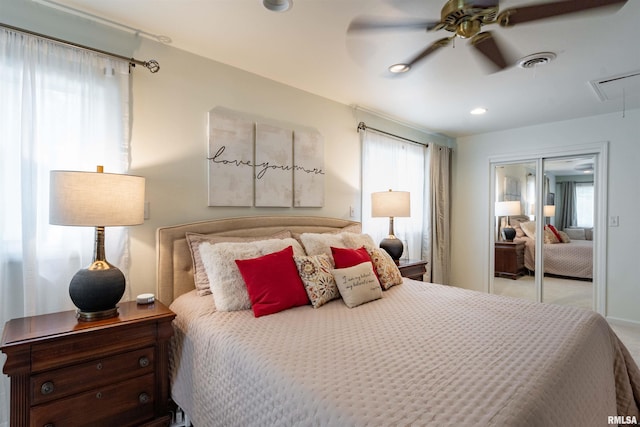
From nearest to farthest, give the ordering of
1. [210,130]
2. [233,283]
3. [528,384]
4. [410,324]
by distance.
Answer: [528,384]
[410,324]
[233,283]
[210,130]

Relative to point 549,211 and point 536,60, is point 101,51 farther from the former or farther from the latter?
point 549,211

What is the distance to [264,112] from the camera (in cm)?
274

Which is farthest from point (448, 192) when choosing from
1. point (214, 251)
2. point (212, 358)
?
point (212, 358)

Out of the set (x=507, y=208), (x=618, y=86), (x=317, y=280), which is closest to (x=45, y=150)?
(x=317, y=280)

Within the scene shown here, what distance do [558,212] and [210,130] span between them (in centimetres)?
428

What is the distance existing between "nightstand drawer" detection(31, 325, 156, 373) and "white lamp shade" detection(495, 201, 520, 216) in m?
4.47

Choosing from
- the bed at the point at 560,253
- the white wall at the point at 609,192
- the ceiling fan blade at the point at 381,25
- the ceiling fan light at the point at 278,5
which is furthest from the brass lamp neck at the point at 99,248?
the bed at the point at 560,253

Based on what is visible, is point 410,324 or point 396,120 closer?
point 410,324

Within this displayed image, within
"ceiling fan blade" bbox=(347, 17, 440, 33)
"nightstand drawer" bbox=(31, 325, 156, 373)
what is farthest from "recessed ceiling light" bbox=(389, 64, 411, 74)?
"nightstand drawer" bbox=(31, 325, 156, 373)

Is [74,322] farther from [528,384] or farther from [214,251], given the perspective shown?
[528,384]

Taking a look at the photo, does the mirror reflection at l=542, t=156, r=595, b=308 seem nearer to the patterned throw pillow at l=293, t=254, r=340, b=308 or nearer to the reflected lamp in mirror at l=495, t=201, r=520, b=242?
the reflected lamp in mirror at l=495, t=201, r=520, b=242

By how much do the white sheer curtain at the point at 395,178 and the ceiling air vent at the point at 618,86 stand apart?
187 centimetres

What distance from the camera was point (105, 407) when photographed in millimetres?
1530

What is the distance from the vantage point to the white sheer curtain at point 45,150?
5.50 feet
